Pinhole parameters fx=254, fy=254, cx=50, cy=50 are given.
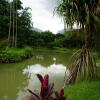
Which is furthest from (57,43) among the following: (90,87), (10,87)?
(90,87)

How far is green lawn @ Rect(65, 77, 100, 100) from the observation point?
6.32 m

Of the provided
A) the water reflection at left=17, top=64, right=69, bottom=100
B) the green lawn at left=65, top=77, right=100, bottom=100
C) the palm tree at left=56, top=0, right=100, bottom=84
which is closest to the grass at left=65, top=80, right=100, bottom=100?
the green lawn at left=65, top=77, right=100, bottom=100

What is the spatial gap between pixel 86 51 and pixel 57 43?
4264cm

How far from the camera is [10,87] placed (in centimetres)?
1077

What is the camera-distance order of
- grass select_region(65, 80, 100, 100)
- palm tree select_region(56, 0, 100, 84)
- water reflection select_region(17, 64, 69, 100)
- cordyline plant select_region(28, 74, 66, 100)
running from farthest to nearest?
water reflection select_region(17, 64, 69, 100)
palm tree select_region(56, 0, 100, 84)
grass select_region(65, 80, 100, 100)
cordyline plant select_region(28, 74, 66, 100)

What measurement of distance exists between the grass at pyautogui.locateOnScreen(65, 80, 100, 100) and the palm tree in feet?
1.31

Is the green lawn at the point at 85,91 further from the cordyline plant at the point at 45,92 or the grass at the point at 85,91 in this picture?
the cordyline plant at the point at 45,92

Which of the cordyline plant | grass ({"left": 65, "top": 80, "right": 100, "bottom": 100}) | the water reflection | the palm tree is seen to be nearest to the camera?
the cordyline plant

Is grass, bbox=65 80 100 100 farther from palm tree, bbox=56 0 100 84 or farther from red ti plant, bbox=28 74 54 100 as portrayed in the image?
red ti plant, bbox=28 74 54 100

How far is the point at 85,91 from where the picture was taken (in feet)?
22.7

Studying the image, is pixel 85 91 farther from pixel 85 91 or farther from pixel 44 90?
pixel 44 90

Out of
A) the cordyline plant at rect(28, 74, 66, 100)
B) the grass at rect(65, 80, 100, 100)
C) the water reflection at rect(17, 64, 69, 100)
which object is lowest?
the water reflection at rect(17, 64, 69, 100)

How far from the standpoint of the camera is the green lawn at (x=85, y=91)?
6.32 metres

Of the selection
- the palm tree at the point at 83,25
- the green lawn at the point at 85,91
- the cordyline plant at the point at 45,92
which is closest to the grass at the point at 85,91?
the green lawn at the point at 85,91
